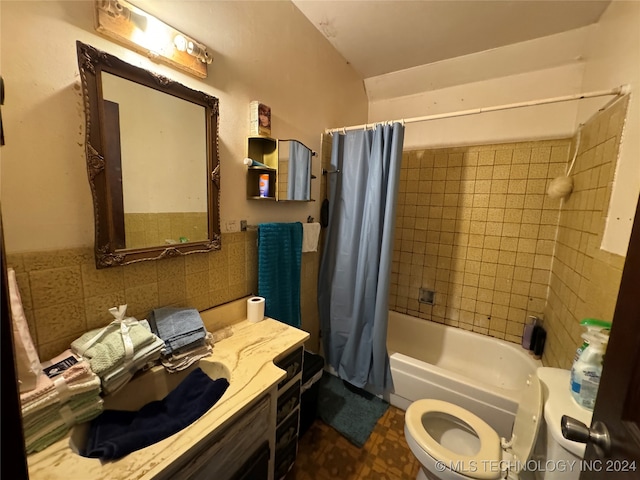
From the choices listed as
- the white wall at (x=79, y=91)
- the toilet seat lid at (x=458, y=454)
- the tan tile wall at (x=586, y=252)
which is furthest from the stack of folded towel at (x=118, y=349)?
the tan tile wall at (x=586, y=252)

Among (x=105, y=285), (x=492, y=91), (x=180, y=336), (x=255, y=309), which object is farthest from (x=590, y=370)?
(x=492, y=91)

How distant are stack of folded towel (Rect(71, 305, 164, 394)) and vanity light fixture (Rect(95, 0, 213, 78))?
3.11ft

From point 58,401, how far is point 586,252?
225cm

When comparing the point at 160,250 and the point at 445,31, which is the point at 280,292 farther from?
the point at 445,31

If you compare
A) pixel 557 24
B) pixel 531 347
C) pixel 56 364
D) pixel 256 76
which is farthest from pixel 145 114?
pixel 531 347

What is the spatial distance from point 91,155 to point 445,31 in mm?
2081

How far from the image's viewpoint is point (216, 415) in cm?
83

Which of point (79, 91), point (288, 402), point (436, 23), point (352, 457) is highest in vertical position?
point (436, 23)

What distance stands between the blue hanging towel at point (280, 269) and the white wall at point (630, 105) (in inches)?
59.4

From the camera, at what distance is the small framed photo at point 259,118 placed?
135cm

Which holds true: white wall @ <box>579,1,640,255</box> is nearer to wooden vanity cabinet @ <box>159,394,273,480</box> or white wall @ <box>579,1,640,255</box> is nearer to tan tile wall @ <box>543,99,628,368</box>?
tan tile wall @ <box>543,99,628,368</box>

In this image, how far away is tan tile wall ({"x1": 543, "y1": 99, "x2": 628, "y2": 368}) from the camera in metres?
1.15

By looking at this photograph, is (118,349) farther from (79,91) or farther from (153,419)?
(79,91)

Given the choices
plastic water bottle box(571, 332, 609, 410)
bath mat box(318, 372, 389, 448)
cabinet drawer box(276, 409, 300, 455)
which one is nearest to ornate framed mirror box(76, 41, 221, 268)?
cabinet drawer box(276, 409, 300, 455)
